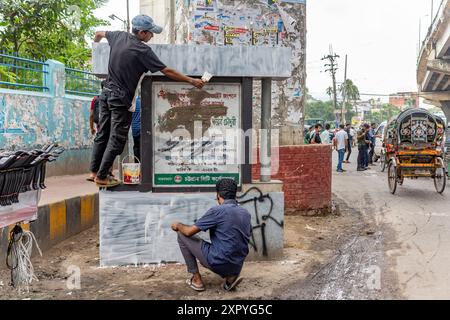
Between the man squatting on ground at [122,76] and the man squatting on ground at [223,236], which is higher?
the man squatting on ground at [122,76]

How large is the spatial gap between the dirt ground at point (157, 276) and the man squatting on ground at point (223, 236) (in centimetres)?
30

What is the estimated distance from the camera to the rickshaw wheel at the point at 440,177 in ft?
37.8

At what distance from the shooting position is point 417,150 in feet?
38.3

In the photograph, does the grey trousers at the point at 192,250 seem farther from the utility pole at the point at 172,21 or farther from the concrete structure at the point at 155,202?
the utility pole at the point at 172,21

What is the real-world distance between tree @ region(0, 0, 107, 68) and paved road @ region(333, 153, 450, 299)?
8607 millimetres

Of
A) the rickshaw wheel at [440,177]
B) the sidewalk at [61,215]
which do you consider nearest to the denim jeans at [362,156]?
the rickshaw wheel at [440,177]

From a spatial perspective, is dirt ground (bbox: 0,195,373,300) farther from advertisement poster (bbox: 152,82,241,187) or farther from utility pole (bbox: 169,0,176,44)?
utility pole (bbox: 169,0,176,44)

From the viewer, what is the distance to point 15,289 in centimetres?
524

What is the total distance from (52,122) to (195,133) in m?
5.93

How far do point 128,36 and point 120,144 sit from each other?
1.20 m

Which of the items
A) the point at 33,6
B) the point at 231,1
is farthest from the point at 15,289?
the point at 33,6

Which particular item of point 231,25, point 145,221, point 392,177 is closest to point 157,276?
point 145,221

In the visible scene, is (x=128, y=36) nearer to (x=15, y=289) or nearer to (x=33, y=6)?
(x=15, y=289)

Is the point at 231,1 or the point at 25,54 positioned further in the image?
the point at 25,54
